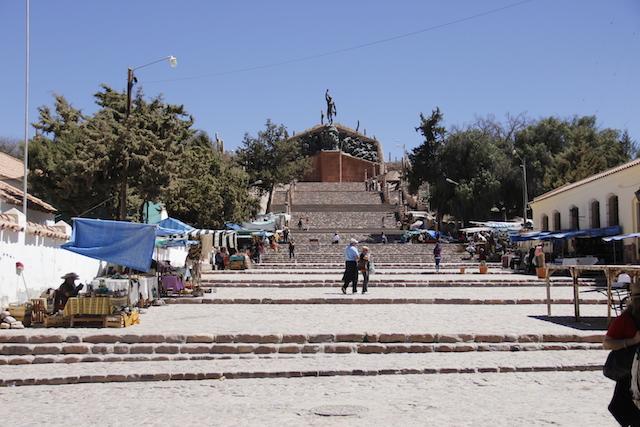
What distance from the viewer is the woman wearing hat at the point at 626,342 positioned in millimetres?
5348

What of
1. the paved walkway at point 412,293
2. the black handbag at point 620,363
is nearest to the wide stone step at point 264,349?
the black handbag at point 620,363

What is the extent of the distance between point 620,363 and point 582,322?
936 centimetres

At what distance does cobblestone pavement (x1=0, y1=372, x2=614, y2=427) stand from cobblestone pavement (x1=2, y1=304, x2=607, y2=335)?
3.15 m

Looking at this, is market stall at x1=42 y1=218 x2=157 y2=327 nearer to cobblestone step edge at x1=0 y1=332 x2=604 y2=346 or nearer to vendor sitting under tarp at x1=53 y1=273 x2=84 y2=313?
vendor sitting under tarp at x1=53 y1=273 x2=84 y2=313

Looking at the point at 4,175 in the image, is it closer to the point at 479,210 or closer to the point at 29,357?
the point at 29,357

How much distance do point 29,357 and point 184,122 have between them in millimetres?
24649

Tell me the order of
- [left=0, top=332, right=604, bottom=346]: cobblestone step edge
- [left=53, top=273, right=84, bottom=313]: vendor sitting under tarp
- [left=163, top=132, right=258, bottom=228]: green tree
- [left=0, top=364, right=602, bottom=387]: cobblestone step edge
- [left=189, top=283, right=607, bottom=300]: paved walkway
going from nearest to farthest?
[left=0, top=364, right=602, bottom=387]: cobblestone step edge → [left=0, top=332, right=604, bottom=346]: cobblestone step edge → [left=53, top=273, right=84, bottom=313]: vendor sitting under tarp → [left=189, top=283, right=607, bottom=300]: paved walkway → [left=163, top=132, right=258, bottom=228]: green tree

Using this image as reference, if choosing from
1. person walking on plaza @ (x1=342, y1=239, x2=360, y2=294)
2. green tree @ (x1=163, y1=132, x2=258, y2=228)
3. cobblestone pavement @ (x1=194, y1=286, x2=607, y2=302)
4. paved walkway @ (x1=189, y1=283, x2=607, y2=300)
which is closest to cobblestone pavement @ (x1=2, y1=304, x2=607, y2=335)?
paved walkway @ (x1=189, y1=283, x2=607, y2=300)

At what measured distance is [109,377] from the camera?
9836 millimetres

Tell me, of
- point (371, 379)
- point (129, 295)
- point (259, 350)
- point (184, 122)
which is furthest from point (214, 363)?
point (184, 122)

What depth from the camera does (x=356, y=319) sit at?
48.9ft

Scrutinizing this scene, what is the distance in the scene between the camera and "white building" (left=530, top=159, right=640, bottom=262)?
2973 cm

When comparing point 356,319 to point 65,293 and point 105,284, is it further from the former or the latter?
point 65,293

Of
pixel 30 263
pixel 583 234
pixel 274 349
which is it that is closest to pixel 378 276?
pixel 583 234
